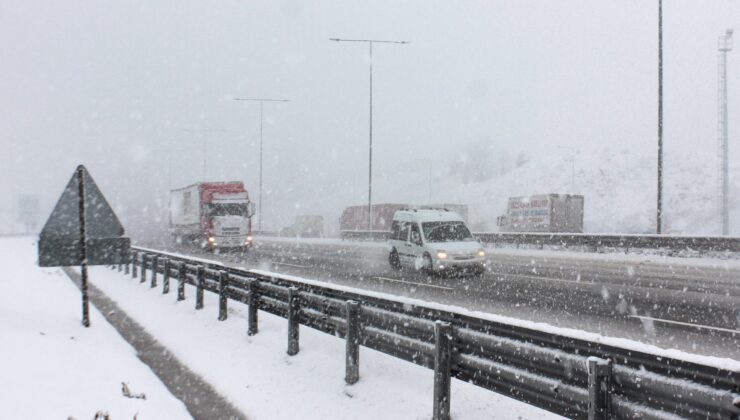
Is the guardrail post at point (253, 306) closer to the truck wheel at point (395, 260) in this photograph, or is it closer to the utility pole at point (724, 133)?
the truck wheel at point (395, 260)

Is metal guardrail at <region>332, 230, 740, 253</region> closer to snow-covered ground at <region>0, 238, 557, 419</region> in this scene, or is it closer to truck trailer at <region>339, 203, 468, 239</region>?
snow-covered ground at <region>0, 238, 557, 419</region>

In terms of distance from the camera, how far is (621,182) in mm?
105812

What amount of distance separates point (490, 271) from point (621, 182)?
313ft

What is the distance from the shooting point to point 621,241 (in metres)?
26.0

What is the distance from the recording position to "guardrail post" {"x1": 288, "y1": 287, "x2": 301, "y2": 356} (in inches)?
326

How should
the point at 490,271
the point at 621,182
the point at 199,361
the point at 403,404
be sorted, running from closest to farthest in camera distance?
the point at 403,404 < the point at 199,361 < the point at 490,271 < the point at 621,182

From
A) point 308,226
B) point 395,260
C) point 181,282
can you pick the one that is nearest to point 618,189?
point 308,226

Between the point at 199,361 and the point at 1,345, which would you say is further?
the point at 199,361

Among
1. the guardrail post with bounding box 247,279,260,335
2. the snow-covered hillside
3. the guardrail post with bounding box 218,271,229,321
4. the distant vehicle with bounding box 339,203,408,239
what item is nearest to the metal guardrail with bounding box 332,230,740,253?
the guardrail post with bounding box 218,271,229,321

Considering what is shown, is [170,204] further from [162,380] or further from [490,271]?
[162,380]

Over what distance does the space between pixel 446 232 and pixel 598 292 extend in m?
5.29

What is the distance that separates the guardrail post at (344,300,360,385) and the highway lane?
4.40 meters

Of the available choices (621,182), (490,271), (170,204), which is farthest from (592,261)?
(621,182)

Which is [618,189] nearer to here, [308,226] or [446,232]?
[308,226]
